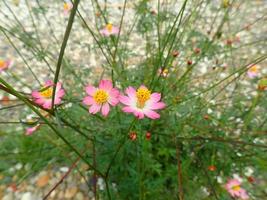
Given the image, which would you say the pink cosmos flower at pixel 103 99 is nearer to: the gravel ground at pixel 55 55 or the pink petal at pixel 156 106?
the pink petal at pixel 156 106

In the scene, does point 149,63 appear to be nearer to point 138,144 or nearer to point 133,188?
point 138,144

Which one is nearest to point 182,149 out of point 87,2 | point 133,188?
point 133,188

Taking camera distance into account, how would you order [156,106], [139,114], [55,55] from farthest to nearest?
[55,55], [156,106], [139,114]

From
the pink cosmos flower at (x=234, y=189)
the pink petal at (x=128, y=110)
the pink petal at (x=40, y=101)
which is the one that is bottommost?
the pink cosmos flower at (x=234, y=189)

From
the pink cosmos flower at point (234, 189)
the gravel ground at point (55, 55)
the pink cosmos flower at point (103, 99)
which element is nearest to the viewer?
the pink cosmos flower at point (103, 99)

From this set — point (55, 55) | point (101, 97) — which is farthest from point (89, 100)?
point (55, 55)

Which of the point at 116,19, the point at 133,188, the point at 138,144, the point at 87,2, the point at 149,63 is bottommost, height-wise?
the point at 133,188

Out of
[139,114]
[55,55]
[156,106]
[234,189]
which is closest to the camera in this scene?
[139,114]

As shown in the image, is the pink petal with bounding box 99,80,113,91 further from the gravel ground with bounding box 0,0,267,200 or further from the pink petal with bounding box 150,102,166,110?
the gravel ground with bounding box 0,0,267,200

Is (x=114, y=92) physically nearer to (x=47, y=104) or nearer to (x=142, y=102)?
(x=142, y=102)

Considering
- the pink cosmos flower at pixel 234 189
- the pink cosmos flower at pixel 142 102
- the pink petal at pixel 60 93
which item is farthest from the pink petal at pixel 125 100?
the pink cosmos flower at pixel 234 189

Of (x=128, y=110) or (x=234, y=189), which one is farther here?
(x=234, y=189)
